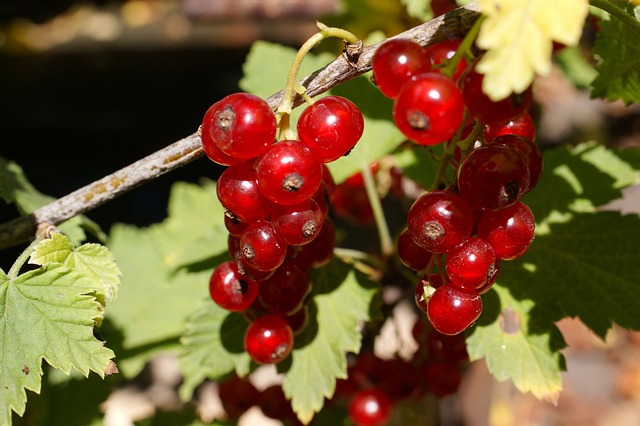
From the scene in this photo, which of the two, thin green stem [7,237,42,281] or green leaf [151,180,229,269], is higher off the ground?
thin green stem [7,237,42,281]

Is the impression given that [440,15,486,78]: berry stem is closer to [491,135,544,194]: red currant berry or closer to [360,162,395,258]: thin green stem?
[491,135,544,194]: red currant berry

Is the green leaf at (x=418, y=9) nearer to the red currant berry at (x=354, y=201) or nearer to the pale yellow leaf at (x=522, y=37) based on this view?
the red currant berry at (x=354, y=201)

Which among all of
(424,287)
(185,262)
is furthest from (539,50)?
(185,262)

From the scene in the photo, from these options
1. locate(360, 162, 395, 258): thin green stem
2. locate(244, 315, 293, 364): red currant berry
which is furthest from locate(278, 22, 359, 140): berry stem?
locate(360, 162, 395, 258): thin green stem

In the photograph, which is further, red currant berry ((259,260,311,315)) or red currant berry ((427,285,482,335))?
red currant berry ((259,260,311,315))

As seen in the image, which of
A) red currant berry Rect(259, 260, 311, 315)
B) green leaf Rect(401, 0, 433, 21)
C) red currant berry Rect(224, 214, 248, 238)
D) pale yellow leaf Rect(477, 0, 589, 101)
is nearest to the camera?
pale yellow leaf Rect(477, 0, 589, 101)

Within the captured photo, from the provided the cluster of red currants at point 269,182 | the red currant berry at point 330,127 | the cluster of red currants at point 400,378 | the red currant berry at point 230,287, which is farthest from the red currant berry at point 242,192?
the cluster of red currants at point 400,378

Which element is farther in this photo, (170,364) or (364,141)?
(170,364)

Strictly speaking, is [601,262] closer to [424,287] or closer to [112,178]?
[424,287]

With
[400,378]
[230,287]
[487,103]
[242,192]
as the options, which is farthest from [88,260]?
[400,378]
